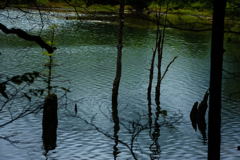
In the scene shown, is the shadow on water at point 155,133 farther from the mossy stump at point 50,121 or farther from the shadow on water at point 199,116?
the mossy stump at point 50,121

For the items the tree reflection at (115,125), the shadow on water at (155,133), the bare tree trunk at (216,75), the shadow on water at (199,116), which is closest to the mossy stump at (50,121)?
the tree reflection at (115,125)

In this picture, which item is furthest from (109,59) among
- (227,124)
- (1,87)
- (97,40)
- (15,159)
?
(1,87)

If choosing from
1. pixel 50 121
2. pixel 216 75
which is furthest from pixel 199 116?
pixel 216 75

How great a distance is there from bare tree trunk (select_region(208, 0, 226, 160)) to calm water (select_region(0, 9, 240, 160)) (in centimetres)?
224

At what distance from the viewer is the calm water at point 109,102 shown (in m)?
11.9

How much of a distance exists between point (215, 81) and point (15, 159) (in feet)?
27.3

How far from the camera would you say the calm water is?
1193 cm

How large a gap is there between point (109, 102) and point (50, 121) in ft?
16.3

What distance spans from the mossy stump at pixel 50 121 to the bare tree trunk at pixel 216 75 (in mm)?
7816

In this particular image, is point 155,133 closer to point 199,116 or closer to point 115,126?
point 115,126

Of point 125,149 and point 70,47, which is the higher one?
point 70,47

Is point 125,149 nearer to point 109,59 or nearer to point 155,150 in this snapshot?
point 155,150

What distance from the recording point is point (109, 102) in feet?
57.5

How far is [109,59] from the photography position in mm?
28312
